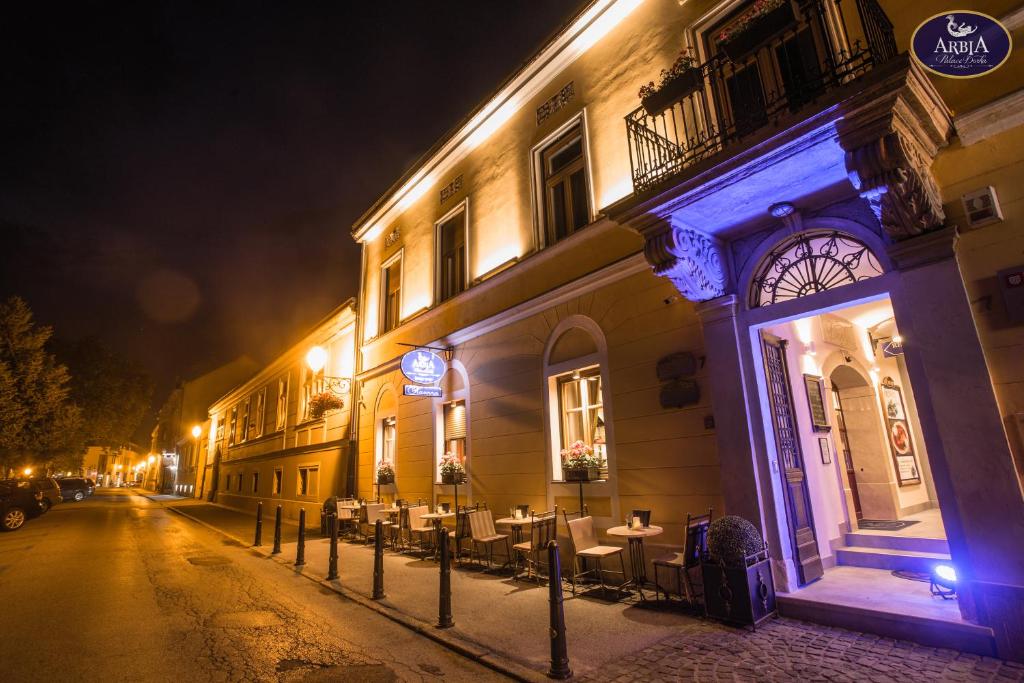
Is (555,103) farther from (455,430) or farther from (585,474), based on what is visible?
(455,430)

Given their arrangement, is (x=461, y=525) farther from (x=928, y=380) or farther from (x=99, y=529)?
(x=99, y=529)

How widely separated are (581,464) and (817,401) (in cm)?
380

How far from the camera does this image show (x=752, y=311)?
6.29 m

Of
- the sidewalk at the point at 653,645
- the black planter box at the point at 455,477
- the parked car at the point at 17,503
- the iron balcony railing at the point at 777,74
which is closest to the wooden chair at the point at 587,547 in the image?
the sidewalk at the point at 653,645

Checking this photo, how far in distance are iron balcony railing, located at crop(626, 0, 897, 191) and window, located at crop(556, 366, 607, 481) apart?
340 centimetres

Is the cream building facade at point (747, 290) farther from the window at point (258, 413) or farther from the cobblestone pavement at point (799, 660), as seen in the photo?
the window at point (258, 413)

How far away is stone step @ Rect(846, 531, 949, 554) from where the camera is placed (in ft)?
21.5

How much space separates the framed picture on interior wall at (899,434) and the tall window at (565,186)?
6902 millimetres

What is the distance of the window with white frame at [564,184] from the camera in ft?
30.9

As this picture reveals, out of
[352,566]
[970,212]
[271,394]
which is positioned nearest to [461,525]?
[352,566]

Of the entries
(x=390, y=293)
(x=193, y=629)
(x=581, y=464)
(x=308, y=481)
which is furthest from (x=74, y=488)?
(x=581, y=464)

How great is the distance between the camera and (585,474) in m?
7.70

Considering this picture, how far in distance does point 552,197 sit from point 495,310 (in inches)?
103

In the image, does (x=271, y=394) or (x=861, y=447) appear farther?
(x=271, y=394)
